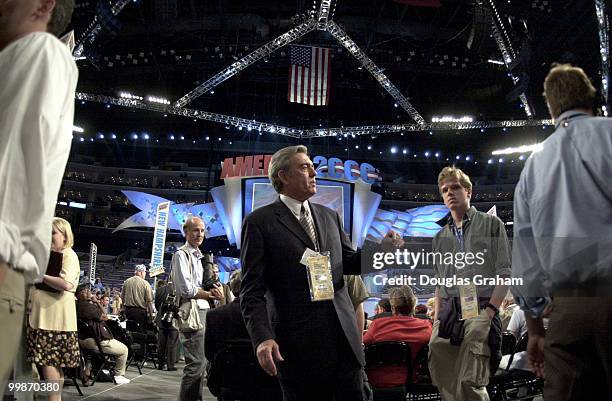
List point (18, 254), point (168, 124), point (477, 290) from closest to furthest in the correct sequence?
point (18, 254) → point (477, 290) → point (168, 124)

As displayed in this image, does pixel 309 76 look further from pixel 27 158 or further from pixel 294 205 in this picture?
pixel 27 158

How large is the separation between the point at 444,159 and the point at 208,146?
16595mm

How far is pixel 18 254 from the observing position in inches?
44.7

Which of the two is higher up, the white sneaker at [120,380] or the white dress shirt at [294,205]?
the white dress shirt at [294,205]

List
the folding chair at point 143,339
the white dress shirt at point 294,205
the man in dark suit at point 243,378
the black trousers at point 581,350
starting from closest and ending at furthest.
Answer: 1. the black trousers at point 581,350
2. the white dress shirt at point 294,205
3. the man in dark suit at point 243,378
4. the folding chair at point 143,339

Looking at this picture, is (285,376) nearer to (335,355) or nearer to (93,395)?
(335,355)

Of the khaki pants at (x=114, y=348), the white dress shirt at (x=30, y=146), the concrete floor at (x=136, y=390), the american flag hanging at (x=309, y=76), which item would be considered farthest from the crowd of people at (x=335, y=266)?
the american flag hanging at (x=309, y=76)

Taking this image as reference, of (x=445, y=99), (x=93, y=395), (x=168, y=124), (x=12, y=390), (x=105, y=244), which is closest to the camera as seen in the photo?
(x=12, y=390)

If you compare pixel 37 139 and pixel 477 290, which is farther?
pixel 477 290

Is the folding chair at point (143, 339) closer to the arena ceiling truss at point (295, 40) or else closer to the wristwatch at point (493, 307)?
the wristwatch at point (493, 307)

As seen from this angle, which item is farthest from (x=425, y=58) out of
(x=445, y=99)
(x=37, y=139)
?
(x=37, y=139)

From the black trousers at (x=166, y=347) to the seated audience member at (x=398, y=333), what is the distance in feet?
18.1

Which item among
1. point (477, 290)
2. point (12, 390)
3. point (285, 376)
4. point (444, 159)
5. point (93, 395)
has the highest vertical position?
point (444, 159)

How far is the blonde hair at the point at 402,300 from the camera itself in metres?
4.53
